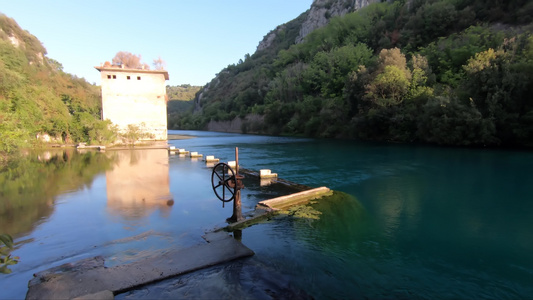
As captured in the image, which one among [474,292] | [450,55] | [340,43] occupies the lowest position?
[474,292]

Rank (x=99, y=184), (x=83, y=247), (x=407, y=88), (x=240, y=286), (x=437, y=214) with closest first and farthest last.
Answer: (x=240, y=286)
(x=83, y=247)
(x=437, y=214)
(x=99, y=184)
(x=407, y=88)

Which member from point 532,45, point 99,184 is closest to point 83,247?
point 99,184

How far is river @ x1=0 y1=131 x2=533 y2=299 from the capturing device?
452 cm

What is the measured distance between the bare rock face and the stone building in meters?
58.8

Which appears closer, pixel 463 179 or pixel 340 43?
pixel 463 179

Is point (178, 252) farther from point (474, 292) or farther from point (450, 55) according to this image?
point (450, 55)

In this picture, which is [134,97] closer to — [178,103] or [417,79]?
[417,79]

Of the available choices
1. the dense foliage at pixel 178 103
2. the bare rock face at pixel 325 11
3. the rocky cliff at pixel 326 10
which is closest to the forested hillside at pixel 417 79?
the rocky cliff at pixel 326 10

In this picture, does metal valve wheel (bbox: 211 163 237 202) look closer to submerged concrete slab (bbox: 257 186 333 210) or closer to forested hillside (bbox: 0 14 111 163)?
submerged concrete slab (bbox: 257 186 333 210)

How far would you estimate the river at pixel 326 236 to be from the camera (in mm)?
4523

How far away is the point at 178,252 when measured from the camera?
5391 mm

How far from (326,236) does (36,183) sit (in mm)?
11600

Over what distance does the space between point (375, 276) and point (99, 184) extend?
10.8 metres

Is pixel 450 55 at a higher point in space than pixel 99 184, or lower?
higher
